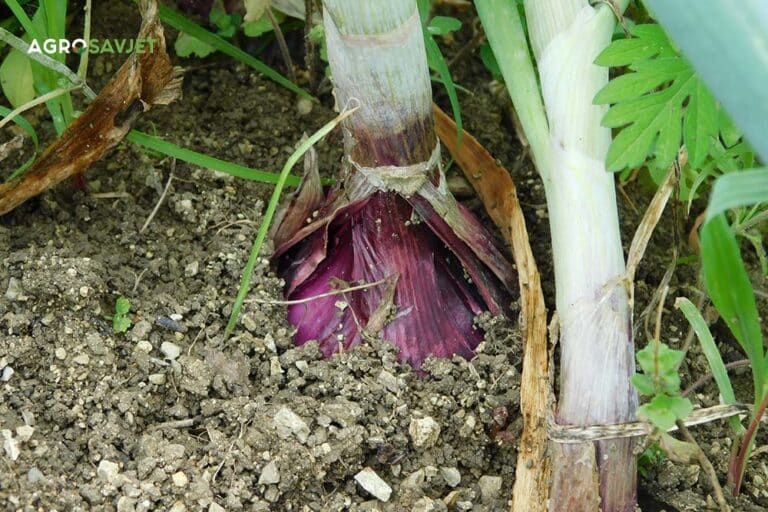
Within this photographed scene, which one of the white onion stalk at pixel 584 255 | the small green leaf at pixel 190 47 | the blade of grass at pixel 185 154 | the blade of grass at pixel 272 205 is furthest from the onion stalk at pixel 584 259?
the small green leaf at pixel 190 47

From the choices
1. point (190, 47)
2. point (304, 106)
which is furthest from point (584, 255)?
point (190, 47)

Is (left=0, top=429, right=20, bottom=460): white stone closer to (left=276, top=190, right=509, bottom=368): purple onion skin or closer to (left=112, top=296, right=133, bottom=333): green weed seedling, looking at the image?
(left=112, top=296, right=133, bottom=333): green weed seedling

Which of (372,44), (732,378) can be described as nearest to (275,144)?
(372,44)

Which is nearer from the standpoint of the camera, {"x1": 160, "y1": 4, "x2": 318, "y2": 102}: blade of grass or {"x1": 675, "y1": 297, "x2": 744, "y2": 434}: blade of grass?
{"x1": 675, "y1": 297, "x2": 744, "y2": 434}: blade of grass

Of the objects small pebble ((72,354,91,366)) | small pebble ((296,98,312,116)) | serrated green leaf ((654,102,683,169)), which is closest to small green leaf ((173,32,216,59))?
small pebble ((296,98,312,116))

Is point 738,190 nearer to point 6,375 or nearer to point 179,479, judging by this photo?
point 179,479

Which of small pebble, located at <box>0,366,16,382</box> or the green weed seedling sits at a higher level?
the green weed seedling

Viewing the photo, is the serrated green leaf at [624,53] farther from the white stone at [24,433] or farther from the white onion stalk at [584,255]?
the white stone at [24,433]

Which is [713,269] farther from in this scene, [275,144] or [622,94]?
[275,144]
